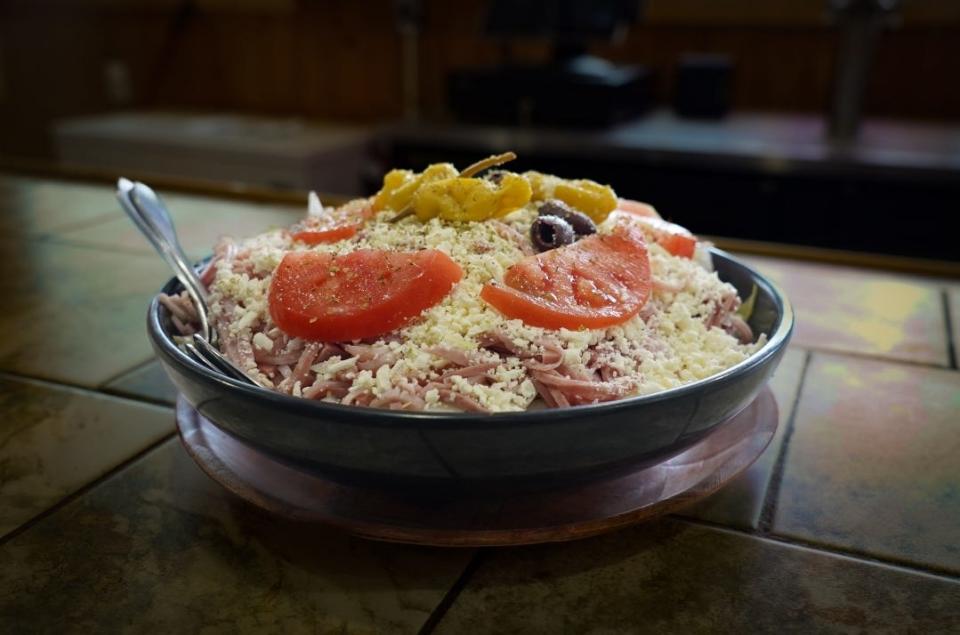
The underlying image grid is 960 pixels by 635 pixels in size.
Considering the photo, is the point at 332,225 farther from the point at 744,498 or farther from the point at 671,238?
the point at 744,498

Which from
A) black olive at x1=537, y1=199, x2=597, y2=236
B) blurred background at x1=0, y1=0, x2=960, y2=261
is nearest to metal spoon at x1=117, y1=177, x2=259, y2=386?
black olive at x1=537, y1=199, x2=597, y2=236

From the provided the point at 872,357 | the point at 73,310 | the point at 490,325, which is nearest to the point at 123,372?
the point at 73,310

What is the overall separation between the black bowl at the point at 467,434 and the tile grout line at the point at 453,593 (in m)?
0.08

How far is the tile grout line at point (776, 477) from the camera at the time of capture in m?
0.70

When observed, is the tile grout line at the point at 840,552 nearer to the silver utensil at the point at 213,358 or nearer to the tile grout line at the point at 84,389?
the silver utensil at the point at 213,358

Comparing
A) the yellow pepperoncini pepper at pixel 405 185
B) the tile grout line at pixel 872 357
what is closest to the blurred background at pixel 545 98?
the yellow pepperoncini pepper at pixel 405 185

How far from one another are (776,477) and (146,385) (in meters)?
0.66

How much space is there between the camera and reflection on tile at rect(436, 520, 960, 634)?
580 millimetres

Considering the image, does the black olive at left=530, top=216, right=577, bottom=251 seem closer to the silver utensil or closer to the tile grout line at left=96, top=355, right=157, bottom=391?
the silver utensil

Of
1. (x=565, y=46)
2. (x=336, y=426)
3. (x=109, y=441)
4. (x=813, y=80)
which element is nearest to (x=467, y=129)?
(x=565, y=46)

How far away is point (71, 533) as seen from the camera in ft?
2.24

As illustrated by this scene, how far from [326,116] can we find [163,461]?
3.46 meters

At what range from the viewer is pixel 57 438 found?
84 cm

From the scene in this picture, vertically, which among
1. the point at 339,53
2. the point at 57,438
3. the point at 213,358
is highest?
the point at 213,358
